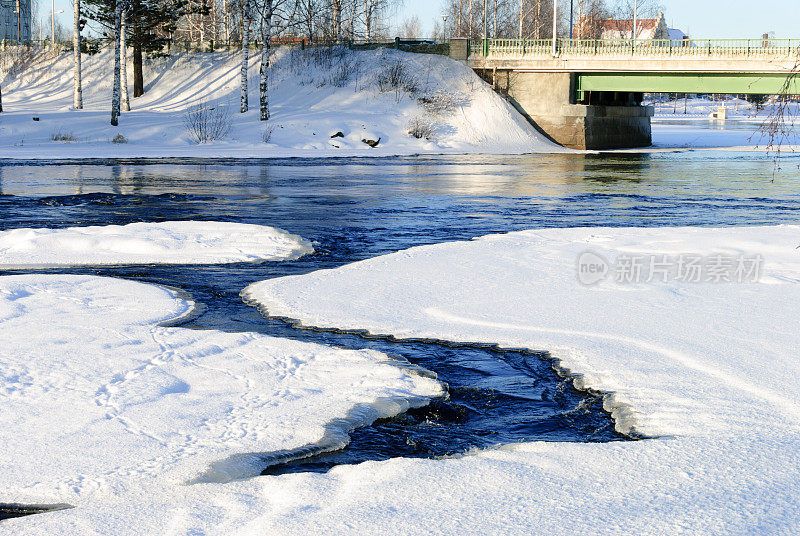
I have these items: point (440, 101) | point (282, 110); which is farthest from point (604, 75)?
point (282, 110)

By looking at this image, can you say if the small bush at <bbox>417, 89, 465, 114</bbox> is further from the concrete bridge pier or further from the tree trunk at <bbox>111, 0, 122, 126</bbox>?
the tree trunk at <bbox>111, 0, 122, 126</bbox>

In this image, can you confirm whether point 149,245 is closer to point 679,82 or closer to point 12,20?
point 679,82

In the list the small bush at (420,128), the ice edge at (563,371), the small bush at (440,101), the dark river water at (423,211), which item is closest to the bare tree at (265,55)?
the small bush at (420,128)

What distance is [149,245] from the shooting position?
12.2 metres

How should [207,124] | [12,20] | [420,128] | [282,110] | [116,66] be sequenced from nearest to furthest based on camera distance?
[116,66] → [207,124] → [420,128] → [282,110] → [12,20]

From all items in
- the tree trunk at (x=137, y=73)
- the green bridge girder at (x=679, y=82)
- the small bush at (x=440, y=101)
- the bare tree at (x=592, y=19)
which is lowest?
A: the small bush at (x=440, y=101)

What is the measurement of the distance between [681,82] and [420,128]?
12.7 metres

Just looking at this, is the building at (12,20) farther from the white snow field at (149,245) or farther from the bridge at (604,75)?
the white snow field at (149,245)

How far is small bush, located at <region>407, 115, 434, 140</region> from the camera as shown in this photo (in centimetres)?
4262

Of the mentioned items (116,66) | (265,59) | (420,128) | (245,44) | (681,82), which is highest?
(245,44)

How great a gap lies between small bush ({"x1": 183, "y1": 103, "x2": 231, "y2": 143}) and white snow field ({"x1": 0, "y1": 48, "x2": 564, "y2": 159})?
0.34m

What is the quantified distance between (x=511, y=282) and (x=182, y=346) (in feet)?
12.7

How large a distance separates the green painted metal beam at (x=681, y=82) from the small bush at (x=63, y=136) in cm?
2465

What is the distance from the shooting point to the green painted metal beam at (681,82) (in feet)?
133
